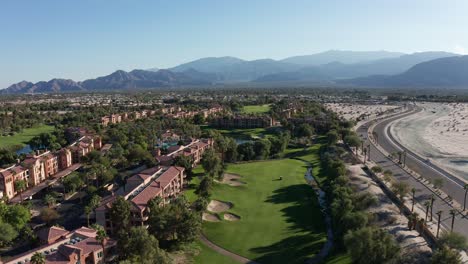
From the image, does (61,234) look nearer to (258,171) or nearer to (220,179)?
(220,179)

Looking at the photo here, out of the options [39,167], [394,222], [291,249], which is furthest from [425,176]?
[39,167]

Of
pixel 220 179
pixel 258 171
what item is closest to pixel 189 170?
pixel 220 179

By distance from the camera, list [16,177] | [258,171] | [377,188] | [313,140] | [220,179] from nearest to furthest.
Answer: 1. [377,188]
2. [16,177]
3. [220,179]
4. [258,171]
5. [313,140]

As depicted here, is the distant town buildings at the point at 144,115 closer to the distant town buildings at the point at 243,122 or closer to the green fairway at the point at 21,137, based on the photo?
the distant town buildings at the point at 243,122

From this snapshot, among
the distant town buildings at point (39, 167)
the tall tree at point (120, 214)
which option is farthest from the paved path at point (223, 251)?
the distant town buildings at point (39, 167)

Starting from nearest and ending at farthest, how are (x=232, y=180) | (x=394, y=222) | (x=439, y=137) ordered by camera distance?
(x=394, y=222) → (x=232, y=180) → (x=439, y=137)

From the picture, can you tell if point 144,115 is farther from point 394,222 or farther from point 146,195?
point 394,222
